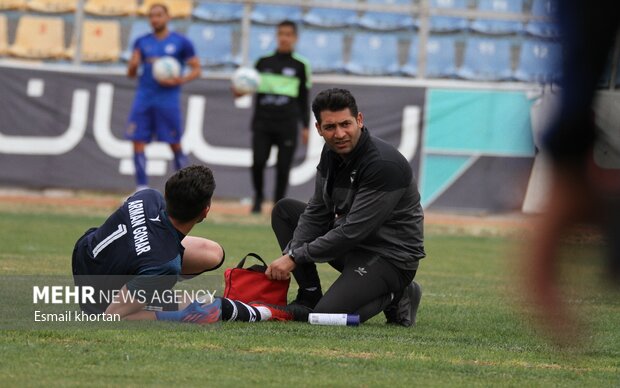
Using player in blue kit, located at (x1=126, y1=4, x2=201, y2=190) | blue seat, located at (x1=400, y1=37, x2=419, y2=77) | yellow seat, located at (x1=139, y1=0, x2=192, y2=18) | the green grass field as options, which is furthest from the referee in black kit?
the green grass field

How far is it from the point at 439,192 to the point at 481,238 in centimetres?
215

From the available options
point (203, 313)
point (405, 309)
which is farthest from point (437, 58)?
point (203, 313)

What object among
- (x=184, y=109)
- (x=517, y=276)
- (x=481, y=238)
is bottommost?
(x=481, y=238)

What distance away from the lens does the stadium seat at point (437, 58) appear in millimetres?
17281

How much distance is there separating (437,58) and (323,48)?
1.71 metres

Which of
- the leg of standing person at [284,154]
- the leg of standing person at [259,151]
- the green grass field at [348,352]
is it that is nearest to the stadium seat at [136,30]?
the leg of standing person at [259,151]

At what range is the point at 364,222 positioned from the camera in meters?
6.44

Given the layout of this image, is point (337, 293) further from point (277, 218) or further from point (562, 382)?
point (562, 382)

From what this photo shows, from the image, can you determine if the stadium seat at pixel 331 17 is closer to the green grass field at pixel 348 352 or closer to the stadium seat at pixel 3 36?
the stadium seat at pixel 3 36

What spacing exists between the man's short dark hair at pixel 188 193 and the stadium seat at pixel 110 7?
11787mm

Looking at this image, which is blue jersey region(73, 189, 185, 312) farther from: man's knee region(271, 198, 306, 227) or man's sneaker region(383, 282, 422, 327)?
man's sneaker region(383, 282, 422, 327)

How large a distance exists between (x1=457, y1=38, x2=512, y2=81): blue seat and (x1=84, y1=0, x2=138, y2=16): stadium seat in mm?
5029

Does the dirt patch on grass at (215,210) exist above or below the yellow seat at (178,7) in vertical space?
below

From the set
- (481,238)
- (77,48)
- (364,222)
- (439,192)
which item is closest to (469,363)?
(364,222)
